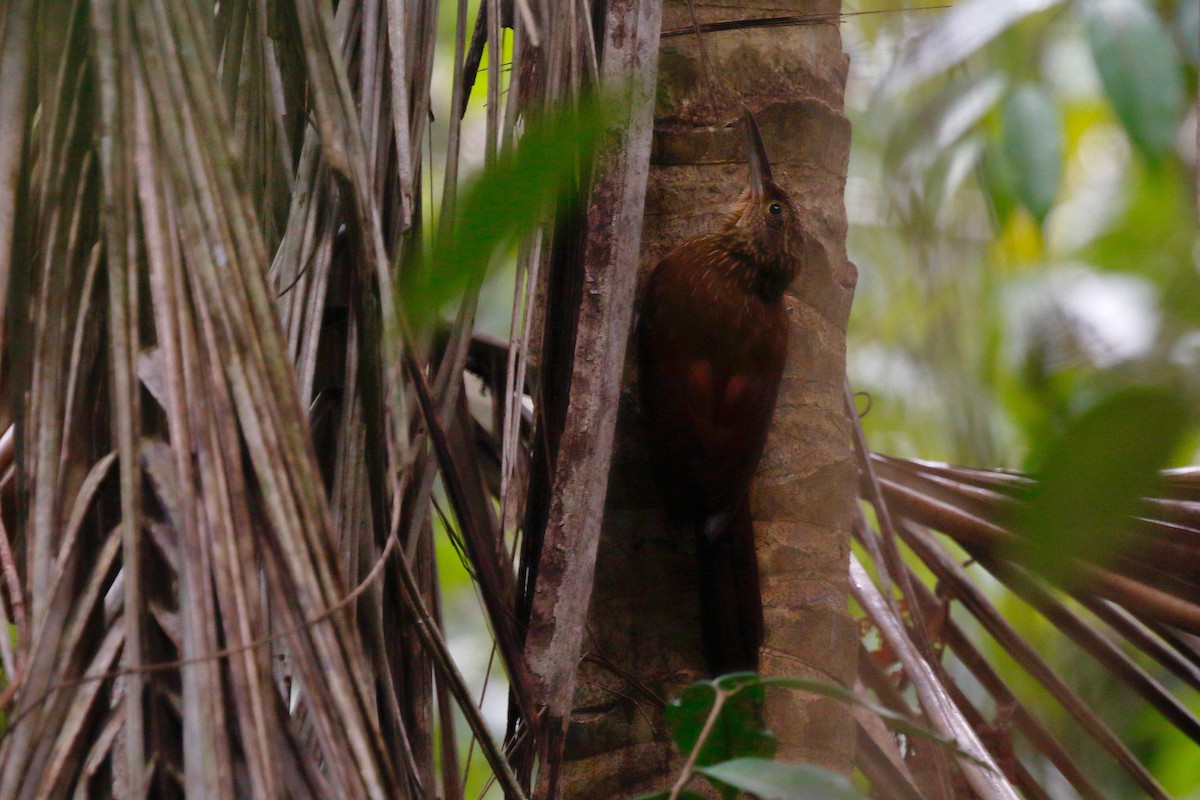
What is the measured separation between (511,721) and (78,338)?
0.70 m

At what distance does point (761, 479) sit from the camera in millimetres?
1661

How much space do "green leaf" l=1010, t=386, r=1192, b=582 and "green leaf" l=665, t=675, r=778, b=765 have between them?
671 mm

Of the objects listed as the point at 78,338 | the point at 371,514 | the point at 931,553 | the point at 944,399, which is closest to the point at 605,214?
the point at 371,514

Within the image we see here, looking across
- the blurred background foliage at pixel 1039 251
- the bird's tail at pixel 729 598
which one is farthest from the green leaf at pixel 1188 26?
the bird's tail at pixel 729 598

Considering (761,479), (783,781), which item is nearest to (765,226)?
(761,479)

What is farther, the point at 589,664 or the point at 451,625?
the point at 451,625

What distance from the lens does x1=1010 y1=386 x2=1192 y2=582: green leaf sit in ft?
1.23

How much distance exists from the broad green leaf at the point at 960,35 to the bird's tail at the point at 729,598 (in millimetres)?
840

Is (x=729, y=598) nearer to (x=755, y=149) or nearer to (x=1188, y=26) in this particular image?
(x=755, y=149)

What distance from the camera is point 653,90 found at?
1.38 meters

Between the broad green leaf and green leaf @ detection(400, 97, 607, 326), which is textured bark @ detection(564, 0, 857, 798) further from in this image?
green leaf @ detection(400, 97, 607, 326)

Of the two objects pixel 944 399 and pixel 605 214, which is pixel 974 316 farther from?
pixel 605 214

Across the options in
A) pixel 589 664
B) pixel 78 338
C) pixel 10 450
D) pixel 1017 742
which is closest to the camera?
pixel 78 338

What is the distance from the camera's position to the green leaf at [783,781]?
0.83 meters
